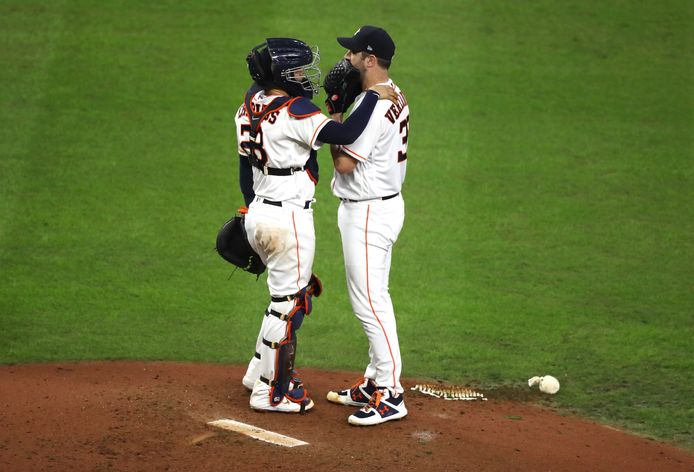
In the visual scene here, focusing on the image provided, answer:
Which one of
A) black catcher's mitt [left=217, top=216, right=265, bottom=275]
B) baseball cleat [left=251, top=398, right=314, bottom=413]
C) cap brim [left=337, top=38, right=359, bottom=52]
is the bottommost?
baseball cleat [left=251, top=398, right=314, bottom=413]

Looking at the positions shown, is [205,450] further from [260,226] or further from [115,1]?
[115,1]

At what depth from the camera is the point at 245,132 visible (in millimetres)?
5914

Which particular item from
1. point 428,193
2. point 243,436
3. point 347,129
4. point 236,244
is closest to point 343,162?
point 347,129

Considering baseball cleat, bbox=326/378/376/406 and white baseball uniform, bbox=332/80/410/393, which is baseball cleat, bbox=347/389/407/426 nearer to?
white baseball uniform, bbox=332/80/410/393

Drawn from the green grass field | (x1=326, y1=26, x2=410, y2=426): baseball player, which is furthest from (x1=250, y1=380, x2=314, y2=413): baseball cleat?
the green grass field

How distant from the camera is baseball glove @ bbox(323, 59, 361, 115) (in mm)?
5887

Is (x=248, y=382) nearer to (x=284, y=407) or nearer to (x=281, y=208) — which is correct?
(x=284, y=407)

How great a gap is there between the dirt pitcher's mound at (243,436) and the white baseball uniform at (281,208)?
1.51 ft

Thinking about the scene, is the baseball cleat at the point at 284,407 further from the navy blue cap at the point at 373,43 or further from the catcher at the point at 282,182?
the navy blue cap at the point at 373,43

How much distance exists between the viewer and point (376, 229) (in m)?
5.95

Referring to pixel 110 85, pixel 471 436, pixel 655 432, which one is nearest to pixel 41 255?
pixel 110 85

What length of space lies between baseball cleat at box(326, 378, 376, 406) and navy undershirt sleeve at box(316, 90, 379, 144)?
148cm

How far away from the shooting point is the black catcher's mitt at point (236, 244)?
602 cm

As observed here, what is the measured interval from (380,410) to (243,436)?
814mm
